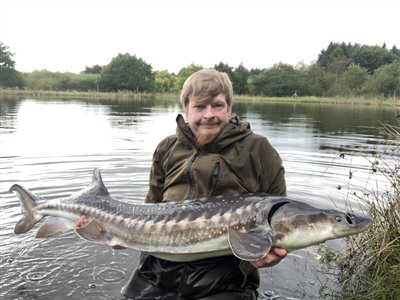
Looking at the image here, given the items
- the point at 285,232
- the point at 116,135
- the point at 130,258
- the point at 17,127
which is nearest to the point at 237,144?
the point at 285,232

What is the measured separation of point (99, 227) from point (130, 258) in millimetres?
2042

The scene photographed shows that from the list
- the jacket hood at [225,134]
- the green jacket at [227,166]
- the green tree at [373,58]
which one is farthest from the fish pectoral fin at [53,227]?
the green tree at [373,58]

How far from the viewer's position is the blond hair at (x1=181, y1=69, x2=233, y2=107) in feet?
13.0

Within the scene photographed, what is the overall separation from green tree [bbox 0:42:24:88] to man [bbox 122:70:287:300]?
7915 cm

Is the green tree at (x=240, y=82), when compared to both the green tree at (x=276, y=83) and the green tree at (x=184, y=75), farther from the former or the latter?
the green tree at (x=184, y=75)

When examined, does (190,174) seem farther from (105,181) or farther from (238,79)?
(238,79)

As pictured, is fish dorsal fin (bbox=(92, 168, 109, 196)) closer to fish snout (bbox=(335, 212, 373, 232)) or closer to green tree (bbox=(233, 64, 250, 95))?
fish snout (bbox=(335, 212, 373, 232))

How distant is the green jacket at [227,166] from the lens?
3.93 metres

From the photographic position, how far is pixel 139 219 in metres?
3.89

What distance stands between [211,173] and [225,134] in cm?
39

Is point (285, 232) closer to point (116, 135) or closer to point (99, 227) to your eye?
point (99, 227)

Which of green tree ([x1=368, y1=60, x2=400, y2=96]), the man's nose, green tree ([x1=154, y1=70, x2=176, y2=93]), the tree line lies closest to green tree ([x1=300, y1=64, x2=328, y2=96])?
the tree line

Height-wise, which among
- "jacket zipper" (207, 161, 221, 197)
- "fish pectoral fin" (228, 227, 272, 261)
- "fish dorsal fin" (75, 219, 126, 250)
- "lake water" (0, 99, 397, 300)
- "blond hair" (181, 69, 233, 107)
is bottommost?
"lake water" (0, 99, 397, 300)

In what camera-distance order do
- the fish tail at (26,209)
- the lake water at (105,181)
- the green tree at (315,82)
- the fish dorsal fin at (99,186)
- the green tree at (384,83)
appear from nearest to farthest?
the fish dorsal fin at (99,186) → the fish tail at (26,209) → the lake water at (105,181) → the green tree at (384,83) → the green tree at (315,82)
